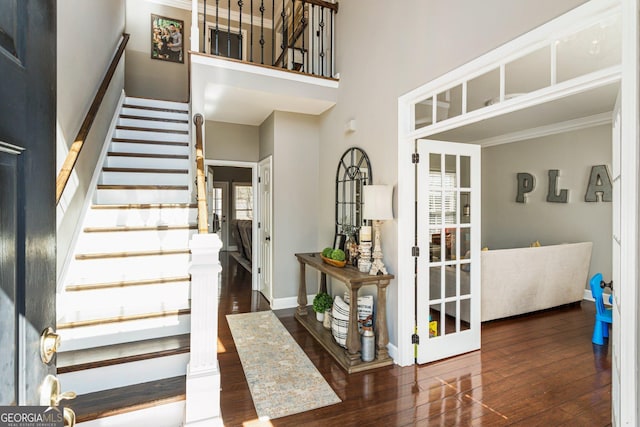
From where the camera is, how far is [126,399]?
72.4 inches

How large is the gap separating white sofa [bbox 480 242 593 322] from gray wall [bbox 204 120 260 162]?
12.2 ft

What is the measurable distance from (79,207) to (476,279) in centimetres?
377

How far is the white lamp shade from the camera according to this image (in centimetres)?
283

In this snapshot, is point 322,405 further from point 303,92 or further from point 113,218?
point 303,92

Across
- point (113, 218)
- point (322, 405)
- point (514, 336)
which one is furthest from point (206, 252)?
point (514, 336)

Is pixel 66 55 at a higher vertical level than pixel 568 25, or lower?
higher

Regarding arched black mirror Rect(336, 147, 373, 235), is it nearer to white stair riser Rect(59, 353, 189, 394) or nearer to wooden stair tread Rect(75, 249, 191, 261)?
wooden stair tread Rect(75, 249, 191, 261)

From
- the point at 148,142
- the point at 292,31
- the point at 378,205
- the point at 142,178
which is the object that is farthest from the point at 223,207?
the point at 378,205

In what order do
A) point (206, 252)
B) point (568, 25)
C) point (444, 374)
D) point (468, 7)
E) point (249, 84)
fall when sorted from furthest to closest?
point (249, 84) < point (444, 374) < point (468, 7) < point (206, 252) < point (568, 25)

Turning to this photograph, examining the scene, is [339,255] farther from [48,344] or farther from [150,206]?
[48,344]

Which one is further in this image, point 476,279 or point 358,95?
point 358,95

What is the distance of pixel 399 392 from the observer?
2.41 metres

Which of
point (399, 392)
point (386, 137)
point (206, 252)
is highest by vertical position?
point (386, 137)

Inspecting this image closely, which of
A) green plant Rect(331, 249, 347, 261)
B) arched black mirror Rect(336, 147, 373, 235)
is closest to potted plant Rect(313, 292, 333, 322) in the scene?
green plant Rect(331, 249, 347, 261)
